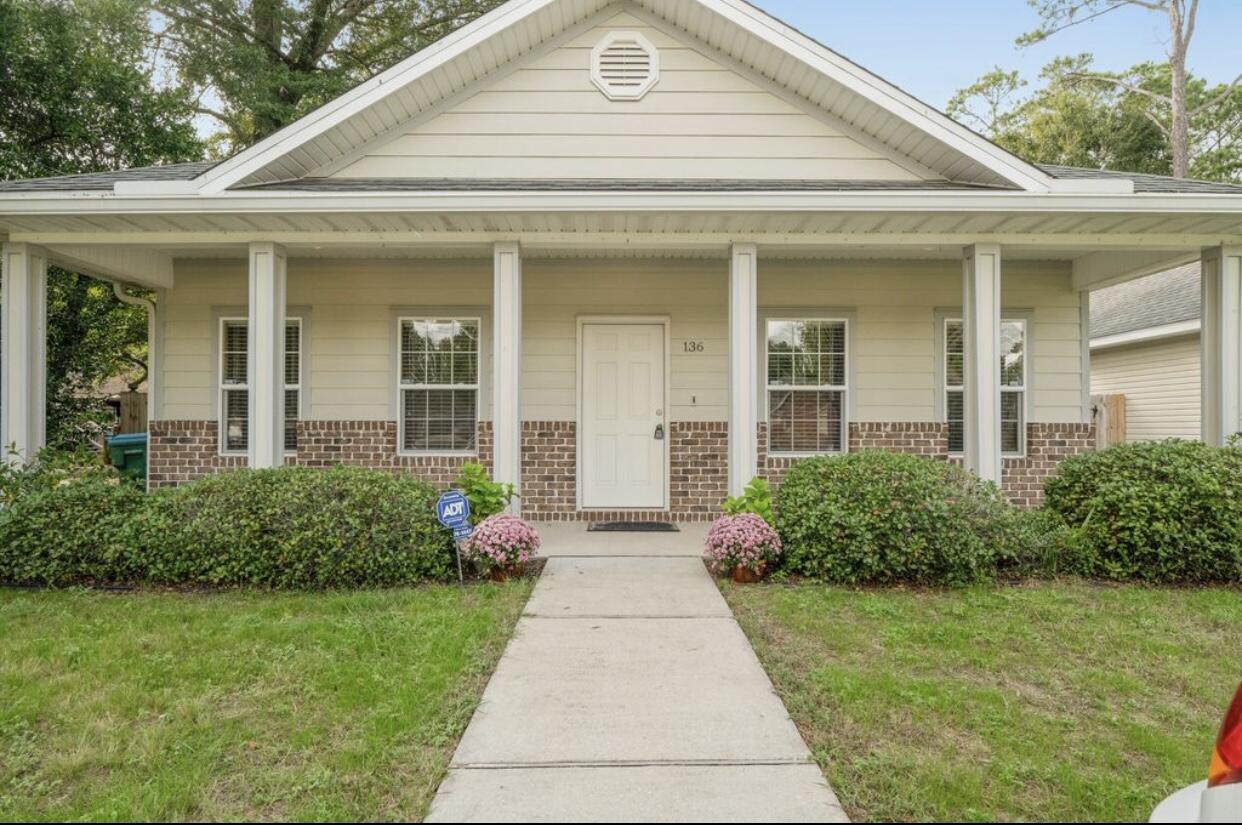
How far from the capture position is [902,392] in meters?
8.31

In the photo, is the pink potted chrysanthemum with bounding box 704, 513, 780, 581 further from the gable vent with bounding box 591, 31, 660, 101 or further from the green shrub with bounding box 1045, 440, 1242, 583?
the gable vent with bounding box 591, 31, 660, 101

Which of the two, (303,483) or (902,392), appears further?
(902,392)

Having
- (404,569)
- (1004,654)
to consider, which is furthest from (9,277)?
(1004,654)

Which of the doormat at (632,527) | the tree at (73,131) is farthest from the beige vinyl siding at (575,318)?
the tree at (73,131)

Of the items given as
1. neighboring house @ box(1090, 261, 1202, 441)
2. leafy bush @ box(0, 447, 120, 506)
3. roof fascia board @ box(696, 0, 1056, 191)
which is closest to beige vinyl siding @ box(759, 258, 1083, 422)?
roof fascia board @ box(696, 0, 1056, 191)

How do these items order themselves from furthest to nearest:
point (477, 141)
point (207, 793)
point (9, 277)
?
1. point (477, 141)
2. point (9, 277)
3. point (207, 793)

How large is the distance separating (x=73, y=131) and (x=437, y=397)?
7922mm

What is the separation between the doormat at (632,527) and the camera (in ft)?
24.7

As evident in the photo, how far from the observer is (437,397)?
828 cm

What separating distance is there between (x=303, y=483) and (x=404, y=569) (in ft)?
3.60

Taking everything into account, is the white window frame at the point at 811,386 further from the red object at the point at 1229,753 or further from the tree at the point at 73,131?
the tree at the point at 73,131

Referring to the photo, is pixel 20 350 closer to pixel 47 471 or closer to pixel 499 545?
pixel 47 471

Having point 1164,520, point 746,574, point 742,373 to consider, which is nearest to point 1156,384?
point 1164,520

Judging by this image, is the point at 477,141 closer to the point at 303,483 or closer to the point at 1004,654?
the point at 303,483
